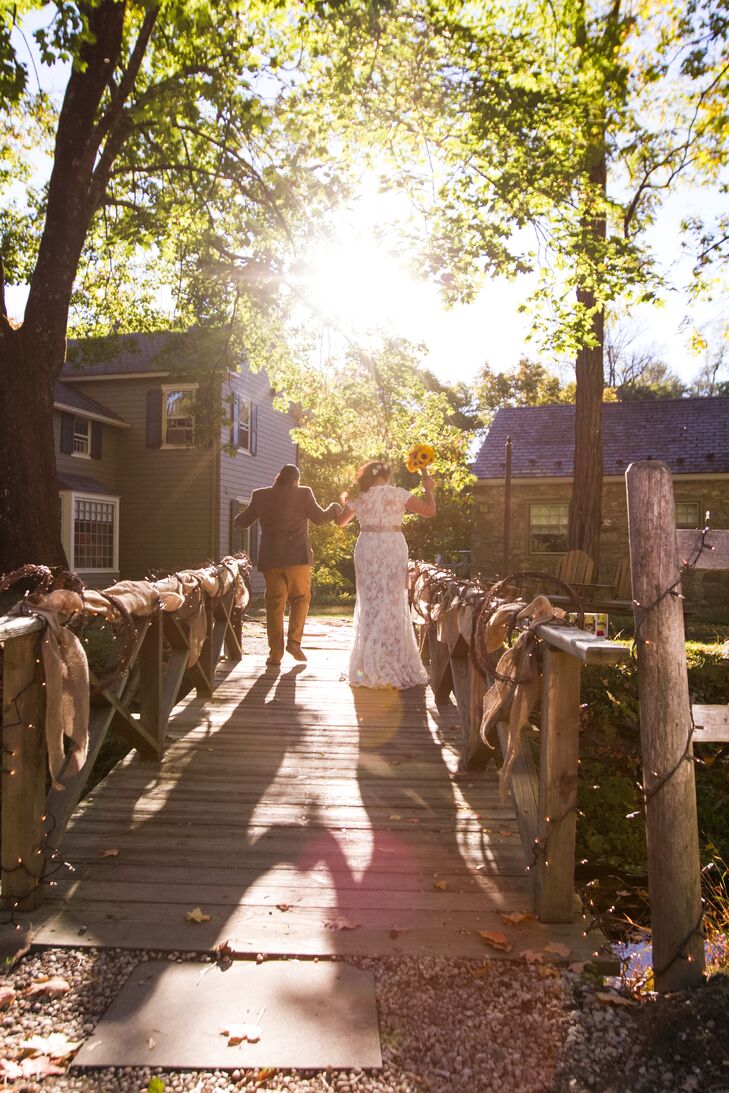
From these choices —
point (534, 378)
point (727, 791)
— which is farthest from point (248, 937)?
point (534, 378)

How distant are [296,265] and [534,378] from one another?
85.7 ft

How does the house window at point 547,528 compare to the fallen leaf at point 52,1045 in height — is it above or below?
above

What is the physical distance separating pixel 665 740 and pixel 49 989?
2.25 m

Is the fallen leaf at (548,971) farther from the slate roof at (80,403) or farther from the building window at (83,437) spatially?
the building window at (83,437)

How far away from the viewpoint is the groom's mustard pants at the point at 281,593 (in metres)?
7.76

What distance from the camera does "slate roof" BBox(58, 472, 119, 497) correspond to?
1742 cm

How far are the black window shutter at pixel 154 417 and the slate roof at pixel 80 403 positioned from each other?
71 cm

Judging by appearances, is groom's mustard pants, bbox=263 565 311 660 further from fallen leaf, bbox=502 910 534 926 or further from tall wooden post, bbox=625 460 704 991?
tall wooden post, bbox=625 460 704 991

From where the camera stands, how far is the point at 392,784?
466 cm

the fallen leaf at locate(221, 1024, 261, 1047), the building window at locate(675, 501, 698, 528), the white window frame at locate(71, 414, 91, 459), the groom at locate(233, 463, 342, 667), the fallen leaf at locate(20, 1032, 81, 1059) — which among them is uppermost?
the white window frame at locate(71, 414, 91, 459)

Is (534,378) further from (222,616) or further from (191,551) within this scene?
(222,616)

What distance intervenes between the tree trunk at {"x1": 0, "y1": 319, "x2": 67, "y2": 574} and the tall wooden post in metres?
7.09

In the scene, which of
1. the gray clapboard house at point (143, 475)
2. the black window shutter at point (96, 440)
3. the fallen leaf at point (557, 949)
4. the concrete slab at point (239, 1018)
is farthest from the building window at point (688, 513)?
the concrete slab at point (239, 1018)

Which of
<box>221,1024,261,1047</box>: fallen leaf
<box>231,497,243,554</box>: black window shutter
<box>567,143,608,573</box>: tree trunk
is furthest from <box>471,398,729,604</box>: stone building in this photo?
<box>221,1024,261,1047</box>: fallen leaf
